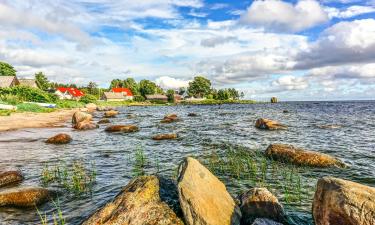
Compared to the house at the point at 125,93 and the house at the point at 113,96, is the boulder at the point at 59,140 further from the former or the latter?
the house at the point at 125,93

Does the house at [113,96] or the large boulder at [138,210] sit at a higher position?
the house at [113,96]

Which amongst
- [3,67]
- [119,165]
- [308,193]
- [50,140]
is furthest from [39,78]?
[308,193]

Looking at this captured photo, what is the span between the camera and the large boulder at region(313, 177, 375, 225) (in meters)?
5.66

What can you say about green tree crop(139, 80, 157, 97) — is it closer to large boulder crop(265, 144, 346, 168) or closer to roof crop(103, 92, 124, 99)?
roof crop(103, 92, 124, 99)

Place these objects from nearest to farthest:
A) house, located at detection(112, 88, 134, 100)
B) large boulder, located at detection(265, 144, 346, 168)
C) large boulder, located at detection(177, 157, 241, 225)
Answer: large boulder, located at detection(177, 157, 241, 225) < large boulder, located at detection(265, 144, 346, 168) < house, located at detection(112, 88, 134, 100)

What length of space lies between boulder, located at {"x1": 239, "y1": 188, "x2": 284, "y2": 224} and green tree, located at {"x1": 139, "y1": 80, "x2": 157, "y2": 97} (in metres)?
153

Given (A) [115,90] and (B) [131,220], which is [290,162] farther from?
(A) [115,90]

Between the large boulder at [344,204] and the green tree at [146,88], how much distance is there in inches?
6097

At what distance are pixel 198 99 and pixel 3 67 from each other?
99.1m

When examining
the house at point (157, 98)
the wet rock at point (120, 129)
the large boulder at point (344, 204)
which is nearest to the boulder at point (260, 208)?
the large boulder at point (344, 204)

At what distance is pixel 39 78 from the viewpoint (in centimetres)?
12744

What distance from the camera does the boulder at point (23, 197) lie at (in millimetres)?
9492

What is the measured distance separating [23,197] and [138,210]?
5.03 meters

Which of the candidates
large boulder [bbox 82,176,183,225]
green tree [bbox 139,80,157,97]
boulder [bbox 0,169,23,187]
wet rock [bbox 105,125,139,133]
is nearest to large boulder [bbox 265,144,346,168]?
large boulder [bbox 82,176,183,225]
